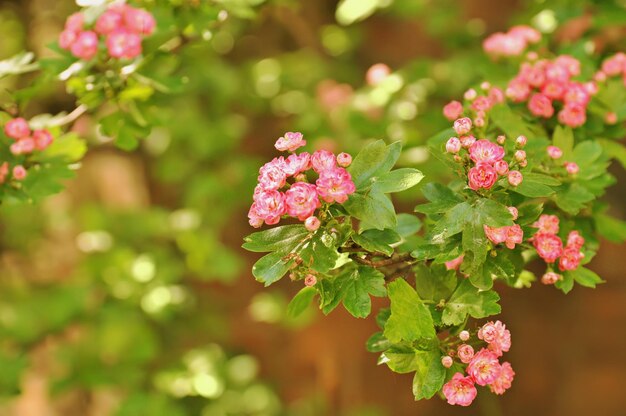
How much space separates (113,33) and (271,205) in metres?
0.70

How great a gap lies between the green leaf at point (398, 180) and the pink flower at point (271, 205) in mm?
178

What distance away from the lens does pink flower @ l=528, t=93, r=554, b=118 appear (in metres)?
1.53

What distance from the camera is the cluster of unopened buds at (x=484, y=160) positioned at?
1125 millimetres

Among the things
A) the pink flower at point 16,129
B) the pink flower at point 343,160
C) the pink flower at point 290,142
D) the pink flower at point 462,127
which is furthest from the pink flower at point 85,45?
the pink flower at point 462,127

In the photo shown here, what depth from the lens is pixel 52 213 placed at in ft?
10.7

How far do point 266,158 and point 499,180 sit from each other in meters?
2.33

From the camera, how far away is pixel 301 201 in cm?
110

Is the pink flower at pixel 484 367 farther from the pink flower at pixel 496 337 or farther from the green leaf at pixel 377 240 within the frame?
the green leaf at pixel 377 240

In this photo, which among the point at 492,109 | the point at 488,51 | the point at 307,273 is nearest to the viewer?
the point at 307,273

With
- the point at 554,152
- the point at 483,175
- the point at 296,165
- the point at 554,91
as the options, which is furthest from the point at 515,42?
the point at 296,165

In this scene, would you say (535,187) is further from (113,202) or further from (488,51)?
(113,202)

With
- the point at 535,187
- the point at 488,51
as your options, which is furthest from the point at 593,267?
the point at 535,187

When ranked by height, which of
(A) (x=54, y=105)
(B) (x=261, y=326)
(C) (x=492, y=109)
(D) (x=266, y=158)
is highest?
(C) (x=492, y=109)

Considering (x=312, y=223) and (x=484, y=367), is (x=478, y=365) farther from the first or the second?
(x=312, y=223)
